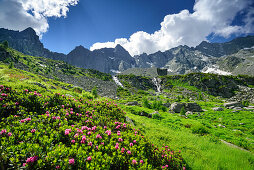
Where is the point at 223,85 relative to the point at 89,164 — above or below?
above

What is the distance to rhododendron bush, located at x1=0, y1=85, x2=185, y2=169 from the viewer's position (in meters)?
3.13

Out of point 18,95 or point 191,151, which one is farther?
point 191,151

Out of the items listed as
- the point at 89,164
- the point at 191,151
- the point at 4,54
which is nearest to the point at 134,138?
the point at 89,164

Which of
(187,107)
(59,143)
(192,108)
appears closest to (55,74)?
(187,107)

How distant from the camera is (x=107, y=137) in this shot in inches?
190

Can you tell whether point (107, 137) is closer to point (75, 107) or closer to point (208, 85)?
point (75, 107)

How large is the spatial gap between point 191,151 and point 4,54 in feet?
476

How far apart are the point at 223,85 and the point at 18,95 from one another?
127m

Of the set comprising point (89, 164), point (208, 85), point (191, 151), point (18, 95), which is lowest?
point (191, 151)

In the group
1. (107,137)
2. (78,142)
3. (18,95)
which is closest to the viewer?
(78,142)

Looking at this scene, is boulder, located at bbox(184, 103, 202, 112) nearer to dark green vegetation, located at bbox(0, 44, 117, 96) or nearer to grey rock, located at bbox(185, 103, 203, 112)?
grey rock, located at bbox(185, 103, 203, 112)

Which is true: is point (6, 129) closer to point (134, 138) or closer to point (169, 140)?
point (134, 138)

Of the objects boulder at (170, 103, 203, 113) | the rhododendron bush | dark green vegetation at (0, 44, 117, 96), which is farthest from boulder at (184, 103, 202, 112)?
dark green vegetation at (0, 44, 117, 96)

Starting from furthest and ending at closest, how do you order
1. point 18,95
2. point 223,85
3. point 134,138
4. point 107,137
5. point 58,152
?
1. point 223,85
2. point 18,95
3. point 134,138
4. point 107,137
5. point 58,152
